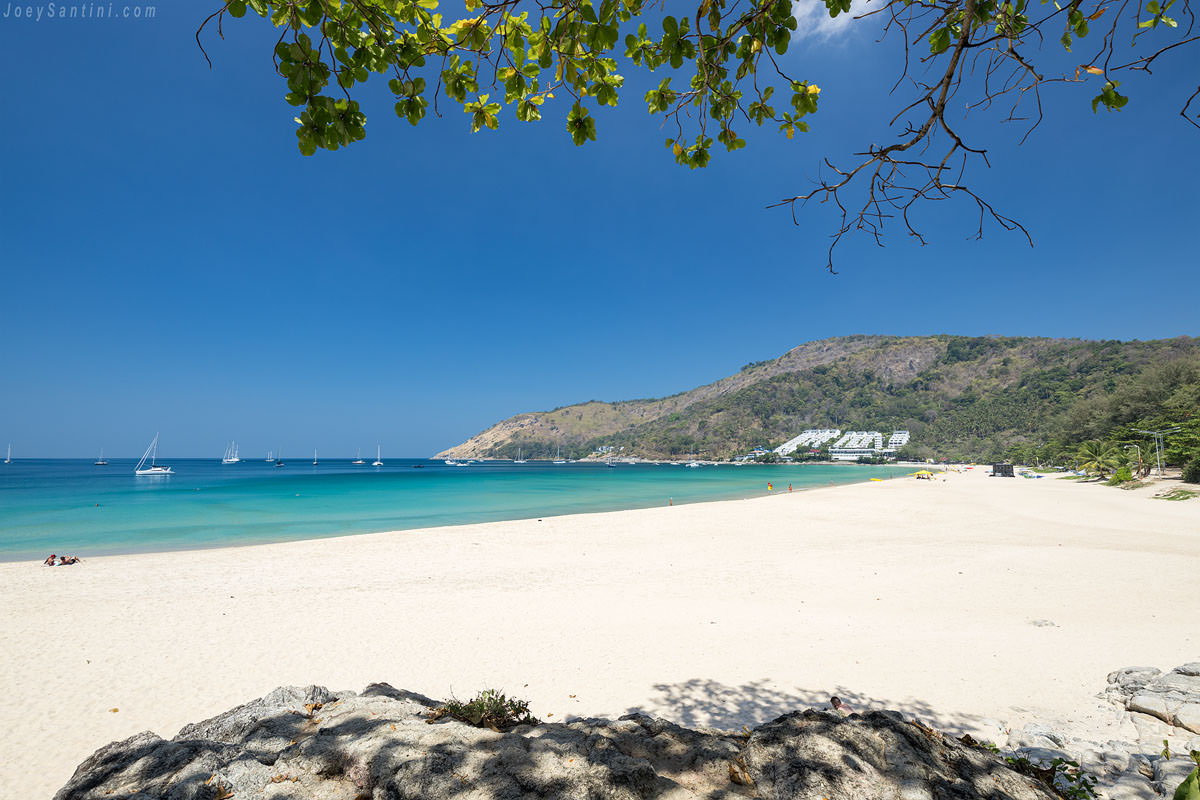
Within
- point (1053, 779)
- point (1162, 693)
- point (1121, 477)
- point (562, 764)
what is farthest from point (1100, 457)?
point (562, 764)

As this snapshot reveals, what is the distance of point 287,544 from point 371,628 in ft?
34.8

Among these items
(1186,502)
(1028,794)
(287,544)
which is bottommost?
→ (1186,502)

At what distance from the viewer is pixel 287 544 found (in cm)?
1549

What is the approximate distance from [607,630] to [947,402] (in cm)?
15395

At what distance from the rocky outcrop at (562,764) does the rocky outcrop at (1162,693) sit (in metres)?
3.65

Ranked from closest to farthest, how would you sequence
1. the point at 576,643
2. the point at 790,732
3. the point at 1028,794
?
the point at 1028,794 < the point at 790,732 < the point at 576,643

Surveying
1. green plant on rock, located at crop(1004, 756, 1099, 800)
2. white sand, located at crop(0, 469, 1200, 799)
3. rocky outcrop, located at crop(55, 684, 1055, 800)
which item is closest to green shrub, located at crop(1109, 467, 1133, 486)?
white sand, located at crop(0, 469, 1200, 799)

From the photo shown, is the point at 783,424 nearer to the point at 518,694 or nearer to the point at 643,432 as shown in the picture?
the point at 643,432

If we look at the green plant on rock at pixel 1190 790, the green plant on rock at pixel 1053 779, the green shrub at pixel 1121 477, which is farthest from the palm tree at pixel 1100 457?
the green plant on rock at pixel 1190 790

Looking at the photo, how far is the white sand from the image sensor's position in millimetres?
4941

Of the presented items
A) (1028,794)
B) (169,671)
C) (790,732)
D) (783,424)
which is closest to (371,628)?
(169,671)

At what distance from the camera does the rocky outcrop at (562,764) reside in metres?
1.86

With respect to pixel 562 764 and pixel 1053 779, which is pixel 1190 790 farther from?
pixel 562 764

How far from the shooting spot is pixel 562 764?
1975mm
